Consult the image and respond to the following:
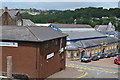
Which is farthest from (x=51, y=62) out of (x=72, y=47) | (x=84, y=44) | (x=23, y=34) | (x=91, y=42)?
(x=91, y=42)

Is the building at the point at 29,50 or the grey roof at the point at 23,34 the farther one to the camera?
the grey roof at the point at 23,34

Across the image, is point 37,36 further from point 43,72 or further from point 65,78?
point 65,78

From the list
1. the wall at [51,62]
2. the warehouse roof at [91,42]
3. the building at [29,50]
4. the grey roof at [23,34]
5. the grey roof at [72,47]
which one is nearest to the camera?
the building at [29,50]

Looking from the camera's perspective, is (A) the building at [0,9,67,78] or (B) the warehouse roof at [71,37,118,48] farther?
(B) the warehouse roof at [71,37,118,48]

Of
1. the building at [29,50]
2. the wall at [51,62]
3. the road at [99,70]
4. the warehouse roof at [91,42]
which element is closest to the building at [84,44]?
the warehouse roof at [91,42]

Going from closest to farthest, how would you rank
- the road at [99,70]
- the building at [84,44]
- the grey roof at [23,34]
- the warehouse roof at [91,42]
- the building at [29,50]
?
the building at [29,50] < the grey roof at [23,34] < the road at [99,70] < the building at [84,44] < the warehouse roof at [91,42]

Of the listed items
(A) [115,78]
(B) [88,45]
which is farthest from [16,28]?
(B) [88,45]

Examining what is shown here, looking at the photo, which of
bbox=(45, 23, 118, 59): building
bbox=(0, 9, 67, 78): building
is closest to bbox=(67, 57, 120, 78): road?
bbox=(0, 9, 67, 78): building

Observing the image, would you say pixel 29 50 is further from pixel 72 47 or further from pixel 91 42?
pixel 91 42

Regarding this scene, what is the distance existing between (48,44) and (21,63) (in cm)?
384

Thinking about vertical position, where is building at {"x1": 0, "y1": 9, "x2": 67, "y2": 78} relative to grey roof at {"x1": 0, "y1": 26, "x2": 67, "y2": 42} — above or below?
below

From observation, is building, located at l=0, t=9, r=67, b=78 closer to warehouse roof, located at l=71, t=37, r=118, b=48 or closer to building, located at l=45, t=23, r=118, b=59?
building, located at l=45, t=23, r=118, b=59

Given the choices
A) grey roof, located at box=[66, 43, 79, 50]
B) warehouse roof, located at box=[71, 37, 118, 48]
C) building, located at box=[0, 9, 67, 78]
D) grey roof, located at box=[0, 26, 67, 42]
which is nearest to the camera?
building, located at box=[0, 9, 67, 78]

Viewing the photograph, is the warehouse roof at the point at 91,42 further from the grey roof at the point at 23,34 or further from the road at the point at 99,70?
the grey roof at the point at 23,34
